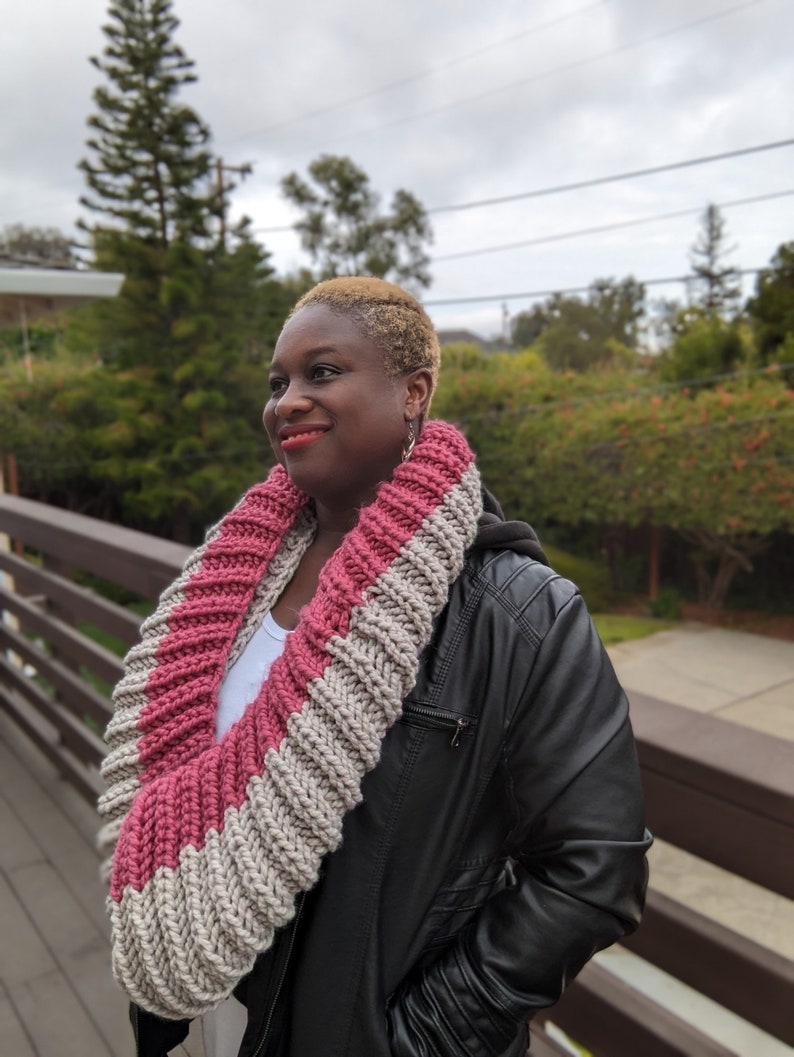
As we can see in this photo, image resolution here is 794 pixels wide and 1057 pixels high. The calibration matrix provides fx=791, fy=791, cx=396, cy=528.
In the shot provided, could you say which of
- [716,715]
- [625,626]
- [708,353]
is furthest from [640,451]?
[716,715]

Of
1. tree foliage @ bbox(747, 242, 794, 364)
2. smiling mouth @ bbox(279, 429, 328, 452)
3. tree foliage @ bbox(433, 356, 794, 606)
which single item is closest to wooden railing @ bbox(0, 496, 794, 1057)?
smiling mouth @ bbox(279, 429, 328, 452)

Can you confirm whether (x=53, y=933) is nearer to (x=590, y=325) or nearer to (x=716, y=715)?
(x=716, y=715)

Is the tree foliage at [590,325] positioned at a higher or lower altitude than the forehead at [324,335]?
higher

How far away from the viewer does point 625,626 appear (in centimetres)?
1259

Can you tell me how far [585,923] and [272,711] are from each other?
360mm

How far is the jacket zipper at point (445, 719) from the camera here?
0.76m

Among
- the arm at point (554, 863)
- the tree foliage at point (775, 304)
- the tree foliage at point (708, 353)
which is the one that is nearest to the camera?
the arm at point (554, 863)

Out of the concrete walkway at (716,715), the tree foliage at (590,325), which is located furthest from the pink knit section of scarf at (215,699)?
the tree foliage at (590,325)

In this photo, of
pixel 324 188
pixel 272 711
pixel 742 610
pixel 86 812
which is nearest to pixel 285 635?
pixel 272 711

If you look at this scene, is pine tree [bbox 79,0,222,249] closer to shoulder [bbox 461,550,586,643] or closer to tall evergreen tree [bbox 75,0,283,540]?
tall evergreen tree [bbox 75,0,283,540]

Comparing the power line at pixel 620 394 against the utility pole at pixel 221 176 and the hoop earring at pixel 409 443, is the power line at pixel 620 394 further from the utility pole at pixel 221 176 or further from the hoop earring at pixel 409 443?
the hoop earring at pixel 409 443

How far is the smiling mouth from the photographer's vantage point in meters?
0.84

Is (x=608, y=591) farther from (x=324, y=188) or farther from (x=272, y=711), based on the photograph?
(x=272, y=711)

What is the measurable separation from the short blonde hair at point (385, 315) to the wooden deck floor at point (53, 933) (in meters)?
0.91
